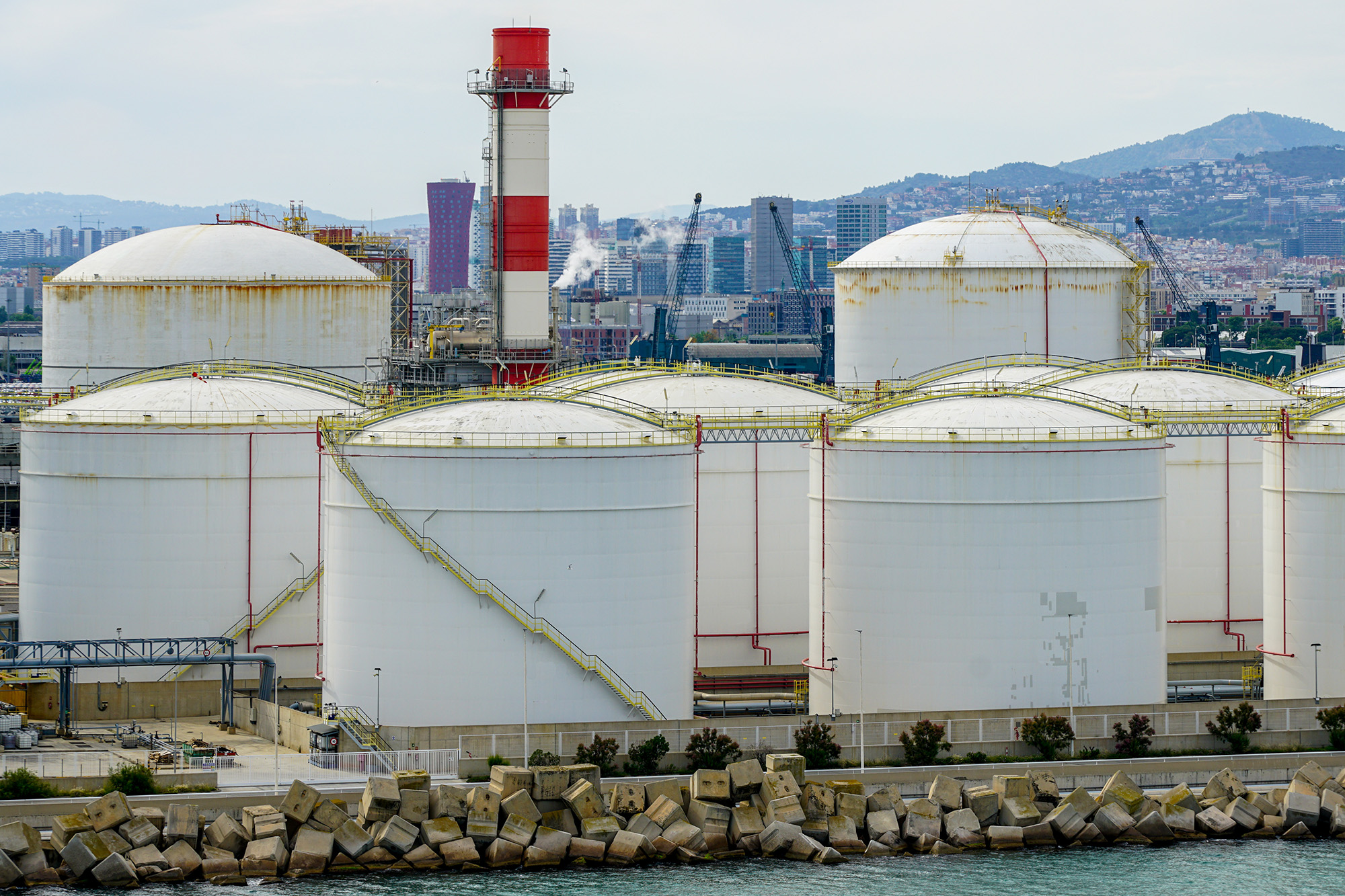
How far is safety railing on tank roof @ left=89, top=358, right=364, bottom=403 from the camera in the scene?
63219 millimetres

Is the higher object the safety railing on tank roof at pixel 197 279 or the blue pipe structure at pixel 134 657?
the safety railing on tank roof at pixel 197 279

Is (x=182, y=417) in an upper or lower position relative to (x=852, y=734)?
upper

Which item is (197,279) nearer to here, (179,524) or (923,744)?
(179,524)

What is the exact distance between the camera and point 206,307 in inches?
2808

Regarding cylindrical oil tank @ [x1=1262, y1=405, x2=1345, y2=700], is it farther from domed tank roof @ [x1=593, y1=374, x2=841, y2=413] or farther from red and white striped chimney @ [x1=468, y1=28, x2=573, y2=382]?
red and white striped chimney @ [x1=468, y1=28, x2=573, y2=382]

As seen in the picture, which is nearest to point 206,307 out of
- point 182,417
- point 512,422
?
point 182,417

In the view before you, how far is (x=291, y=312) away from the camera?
236 feet

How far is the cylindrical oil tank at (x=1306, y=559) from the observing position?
183 ft

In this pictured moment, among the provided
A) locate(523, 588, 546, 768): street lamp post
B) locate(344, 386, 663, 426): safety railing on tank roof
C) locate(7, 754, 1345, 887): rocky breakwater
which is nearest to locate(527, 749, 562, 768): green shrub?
locate(523, 588, 546, 768): street lamp post

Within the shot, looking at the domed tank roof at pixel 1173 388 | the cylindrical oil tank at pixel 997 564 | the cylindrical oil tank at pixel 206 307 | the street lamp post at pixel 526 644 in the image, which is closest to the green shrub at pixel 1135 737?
the cylindrical oil tank at pixel 997 564

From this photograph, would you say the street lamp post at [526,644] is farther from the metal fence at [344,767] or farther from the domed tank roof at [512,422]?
the domed tank roof at [512,422]

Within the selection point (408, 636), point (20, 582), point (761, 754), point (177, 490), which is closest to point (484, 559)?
point (408, 636)

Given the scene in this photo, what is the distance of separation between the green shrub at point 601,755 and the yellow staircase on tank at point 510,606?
181 cm

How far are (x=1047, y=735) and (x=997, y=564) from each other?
4264 millimetres
